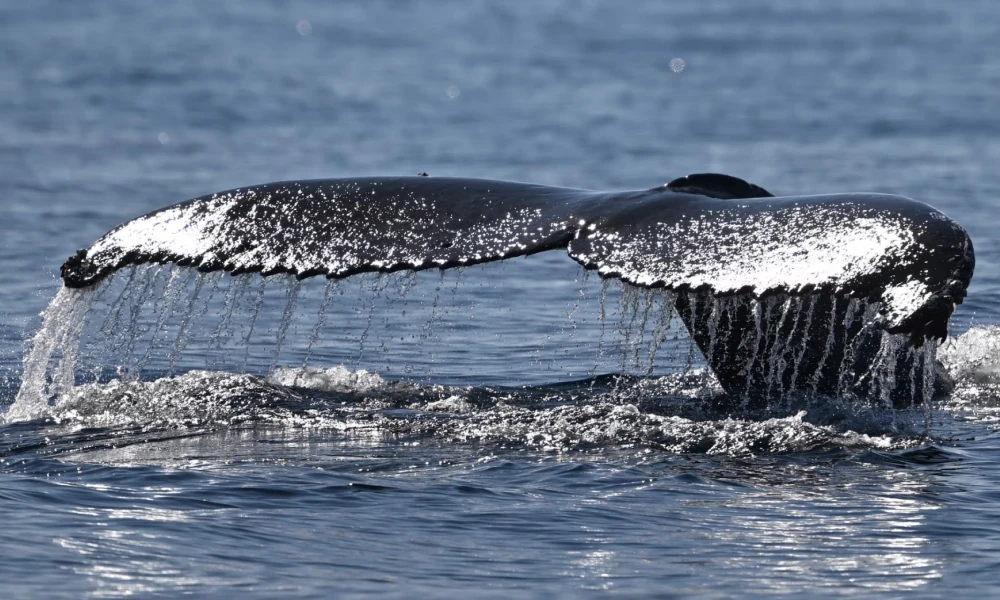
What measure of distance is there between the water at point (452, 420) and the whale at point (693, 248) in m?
0.18

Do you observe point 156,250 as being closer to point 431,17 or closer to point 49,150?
point 49,150

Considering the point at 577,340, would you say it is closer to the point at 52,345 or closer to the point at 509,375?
the point at 509,375

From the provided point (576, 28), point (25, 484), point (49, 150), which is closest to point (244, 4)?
point (576, 28)

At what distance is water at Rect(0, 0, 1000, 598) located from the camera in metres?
5.08

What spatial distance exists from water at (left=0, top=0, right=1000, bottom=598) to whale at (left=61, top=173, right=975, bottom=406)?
0.58 feet

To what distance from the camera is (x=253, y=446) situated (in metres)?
6.66

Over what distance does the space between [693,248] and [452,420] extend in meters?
2.21

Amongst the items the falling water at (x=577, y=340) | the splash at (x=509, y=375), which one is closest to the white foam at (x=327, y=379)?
the splash at (x=509, y=375)

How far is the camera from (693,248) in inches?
205

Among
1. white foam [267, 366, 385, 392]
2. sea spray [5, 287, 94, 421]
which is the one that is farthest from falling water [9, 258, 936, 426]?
white foam [267, 366, 385, 392]

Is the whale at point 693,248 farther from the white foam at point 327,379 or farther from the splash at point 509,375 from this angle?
the white foam at point 327,379

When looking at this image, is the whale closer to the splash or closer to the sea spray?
the splash

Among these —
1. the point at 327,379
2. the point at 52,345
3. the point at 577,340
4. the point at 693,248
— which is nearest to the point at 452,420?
the point at 327,379

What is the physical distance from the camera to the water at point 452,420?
5.08m
